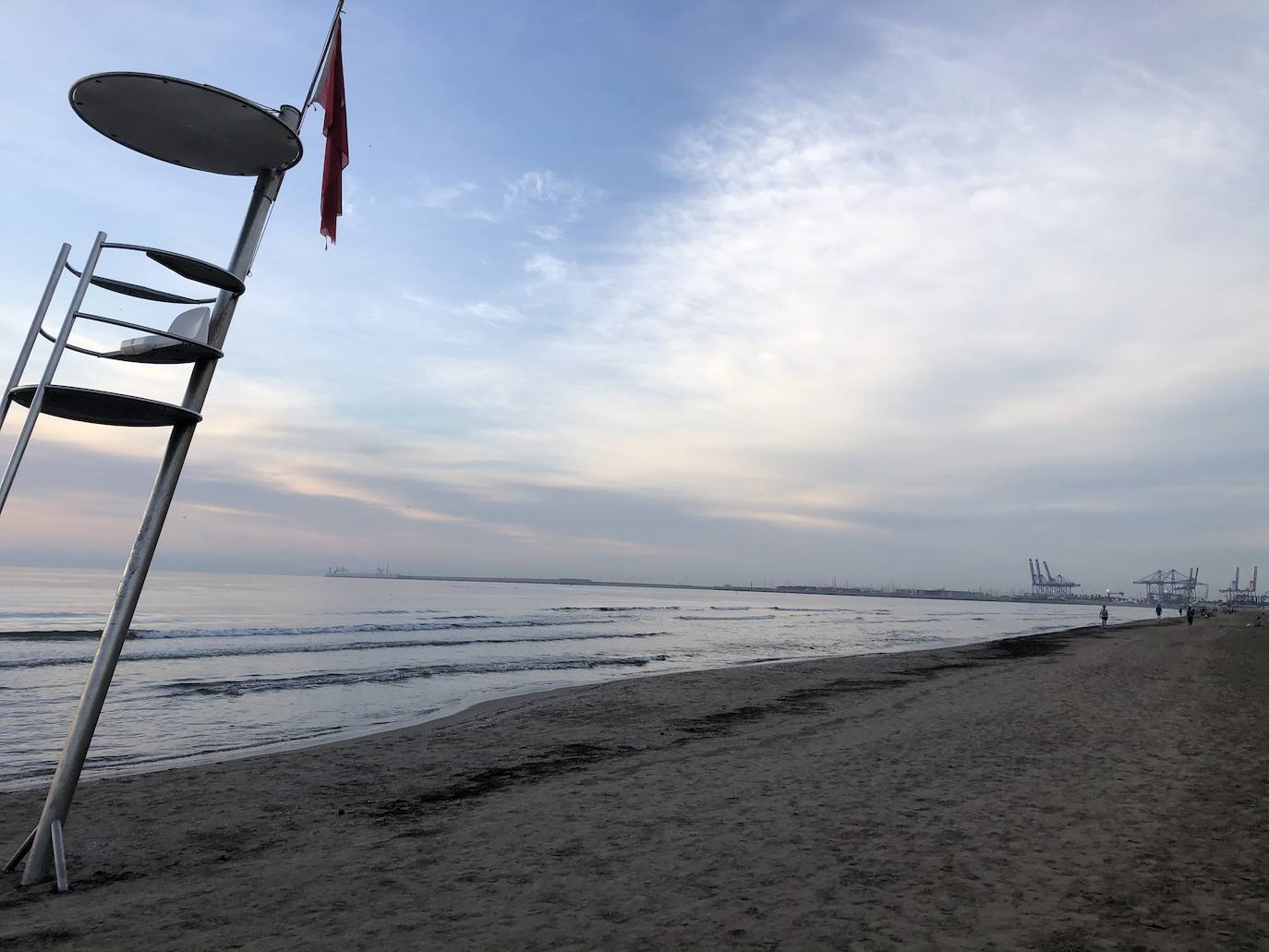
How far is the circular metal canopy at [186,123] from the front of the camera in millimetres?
4094

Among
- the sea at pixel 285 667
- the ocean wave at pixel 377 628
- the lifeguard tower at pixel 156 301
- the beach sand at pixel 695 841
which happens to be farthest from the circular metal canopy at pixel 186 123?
the ocean wave at pixel 377 628

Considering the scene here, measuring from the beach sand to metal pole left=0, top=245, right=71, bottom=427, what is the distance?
332 centimetres

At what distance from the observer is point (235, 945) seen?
14.5 ft

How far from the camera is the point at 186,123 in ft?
14.6

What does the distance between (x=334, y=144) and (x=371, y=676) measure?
63.8 ft

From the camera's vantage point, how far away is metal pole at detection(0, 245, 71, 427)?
3648 millimetres

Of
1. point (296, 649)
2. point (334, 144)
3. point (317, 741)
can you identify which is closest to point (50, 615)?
point (296, 649)

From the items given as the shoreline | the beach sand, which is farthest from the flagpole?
the shoreline

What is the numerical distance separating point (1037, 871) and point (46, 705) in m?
19.2

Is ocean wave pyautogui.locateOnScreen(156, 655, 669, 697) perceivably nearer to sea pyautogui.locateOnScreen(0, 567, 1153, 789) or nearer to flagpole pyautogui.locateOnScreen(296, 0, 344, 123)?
sea pyautogui.locateOnScreen(0, 567, 1153, 789)

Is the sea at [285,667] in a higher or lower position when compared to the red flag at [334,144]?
lower

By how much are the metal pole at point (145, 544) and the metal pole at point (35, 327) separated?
107cm

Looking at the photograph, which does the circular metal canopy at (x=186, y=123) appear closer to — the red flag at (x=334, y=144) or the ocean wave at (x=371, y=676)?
the red flag at (x=334, y=144)

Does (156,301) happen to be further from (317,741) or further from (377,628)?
(377,628)
